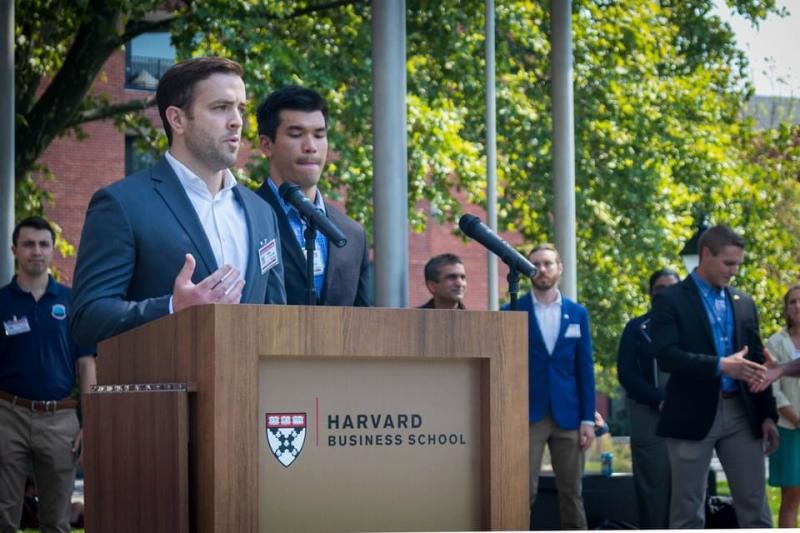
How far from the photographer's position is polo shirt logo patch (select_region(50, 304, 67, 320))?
872 centimetres

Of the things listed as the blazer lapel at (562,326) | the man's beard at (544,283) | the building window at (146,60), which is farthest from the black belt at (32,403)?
the building window at (146,60)

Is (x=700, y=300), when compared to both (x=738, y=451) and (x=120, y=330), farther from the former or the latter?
(x=120, y=330)

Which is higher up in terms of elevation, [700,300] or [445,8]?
[445,8]

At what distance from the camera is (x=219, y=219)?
3.62 m

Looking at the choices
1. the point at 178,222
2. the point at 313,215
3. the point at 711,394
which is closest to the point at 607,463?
the point at 711,394

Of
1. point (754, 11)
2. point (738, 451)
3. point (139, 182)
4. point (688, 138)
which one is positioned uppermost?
point (754, 11)

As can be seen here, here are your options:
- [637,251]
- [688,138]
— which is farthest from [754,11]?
[637,251]

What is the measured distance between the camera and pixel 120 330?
10.9ft

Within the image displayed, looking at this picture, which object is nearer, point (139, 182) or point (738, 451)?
point (139, 182)

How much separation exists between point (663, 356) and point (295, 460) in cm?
575

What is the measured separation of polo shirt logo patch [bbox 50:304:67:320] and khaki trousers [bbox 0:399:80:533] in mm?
588

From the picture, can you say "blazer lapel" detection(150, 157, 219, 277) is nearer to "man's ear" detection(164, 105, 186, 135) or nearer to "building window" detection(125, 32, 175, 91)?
"man's ear" detection(164, 105, 186, 135)

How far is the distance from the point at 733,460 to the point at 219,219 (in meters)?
5.45

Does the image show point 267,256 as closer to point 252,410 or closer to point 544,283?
point 252,410
